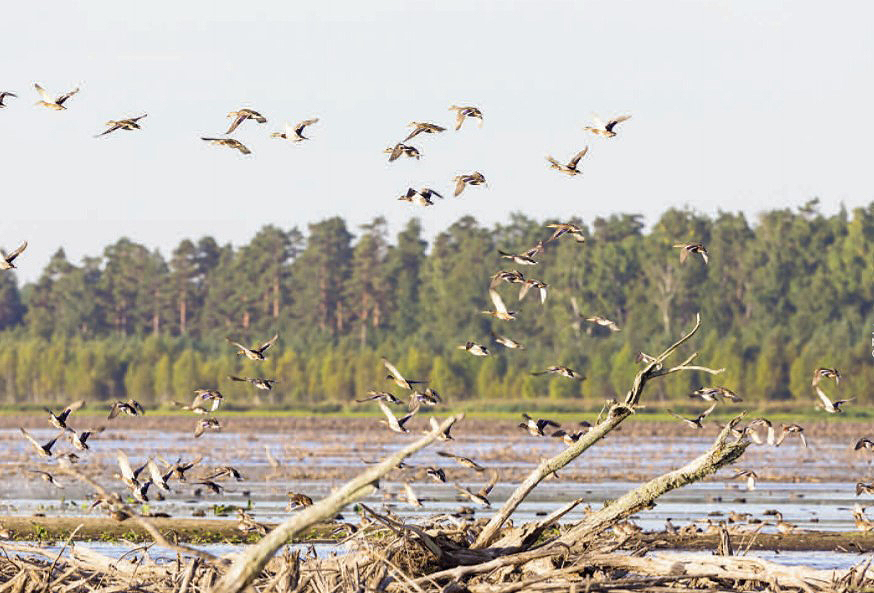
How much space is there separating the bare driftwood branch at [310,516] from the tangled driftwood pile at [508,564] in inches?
53.3

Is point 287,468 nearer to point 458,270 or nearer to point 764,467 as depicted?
point 764,467

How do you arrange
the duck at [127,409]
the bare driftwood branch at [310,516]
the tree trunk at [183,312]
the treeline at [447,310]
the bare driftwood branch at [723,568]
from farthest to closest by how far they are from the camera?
the tree trunk at [183,312], the treeline at [447,310], the duck at [127,409], the bare driftwood branch at [723,568], the bare driftwood branch at [310,516]

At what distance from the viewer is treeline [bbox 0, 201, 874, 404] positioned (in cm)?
10462

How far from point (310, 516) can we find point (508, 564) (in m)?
2.62

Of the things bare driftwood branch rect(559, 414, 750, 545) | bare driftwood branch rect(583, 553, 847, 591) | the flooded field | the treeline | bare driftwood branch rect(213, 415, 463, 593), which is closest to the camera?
bare driftwood branch rect(213, 415, 463, 593)

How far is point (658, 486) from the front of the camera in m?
13.7

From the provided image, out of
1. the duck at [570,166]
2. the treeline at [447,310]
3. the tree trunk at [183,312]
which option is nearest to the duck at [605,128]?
the duck at [570,166]

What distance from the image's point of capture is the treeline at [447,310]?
104625 mm

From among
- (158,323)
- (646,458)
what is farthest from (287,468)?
(158,323)

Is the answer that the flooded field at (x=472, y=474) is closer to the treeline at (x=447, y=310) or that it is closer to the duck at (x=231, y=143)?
the duck at (x=231, y=143)

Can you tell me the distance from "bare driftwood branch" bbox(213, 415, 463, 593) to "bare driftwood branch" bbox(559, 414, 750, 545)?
2752 mm

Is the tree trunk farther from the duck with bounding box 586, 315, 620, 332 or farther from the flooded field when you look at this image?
the duck with bounding box 586, 315, 620, 332

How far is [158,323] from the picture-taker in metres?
156

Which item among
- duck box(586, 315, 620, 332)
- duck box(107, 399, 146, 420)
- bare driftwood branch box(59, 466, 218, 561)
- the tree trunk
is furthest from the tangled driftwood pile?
the tree trunk
